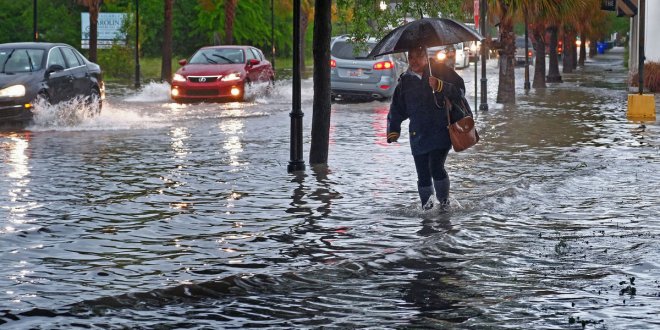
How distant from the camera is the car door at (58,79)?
→ 75.3 ft

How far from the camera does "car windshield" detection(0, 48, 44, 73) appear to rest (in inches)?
915

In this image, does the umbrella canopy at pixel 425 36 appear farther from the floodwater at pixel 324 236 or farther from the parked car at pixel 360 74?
the parked car at pixel 360 74

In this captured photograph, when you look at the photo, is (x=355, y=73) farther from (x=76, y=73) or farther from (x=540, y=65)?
(x=540, y=65)

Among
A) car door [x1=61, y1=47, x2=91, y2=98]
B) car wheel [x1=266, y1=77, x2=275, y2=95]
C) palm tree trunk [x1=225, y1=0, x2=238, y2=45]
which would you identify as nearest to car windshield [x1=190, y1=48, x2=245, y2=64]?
car wheel [x1=266, y1=77, x2=275, y2=95]

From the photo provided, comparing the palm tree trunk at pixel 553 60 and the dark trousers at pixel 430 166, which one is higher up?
the palm tree trunk at pixel 553 60

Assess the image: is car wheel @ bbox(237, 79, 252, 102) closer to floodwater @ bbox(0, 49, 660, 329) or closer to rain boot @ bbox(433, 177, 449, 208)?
floodwater @ bbox(0, 49, 660, 329)

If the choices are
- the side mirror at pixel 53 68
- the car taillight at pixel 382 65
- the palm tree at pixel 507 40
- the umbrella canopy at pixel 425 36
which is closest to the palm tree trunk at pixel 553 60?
the palm tree at pixel 507 40

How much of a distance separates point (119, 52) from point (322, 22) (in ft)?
144

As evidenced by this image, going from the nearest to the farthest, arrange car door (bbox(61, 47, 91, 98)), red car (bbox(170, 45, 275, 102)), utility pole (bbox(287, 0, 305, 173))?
utility pole (bbox(287, 0, 305, 173))
car door (bbox(61, 47, 91, 98))
red car (bbox(170, 45, 275, 102))

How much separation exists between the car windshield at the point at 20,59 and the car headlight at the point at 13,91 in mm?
875

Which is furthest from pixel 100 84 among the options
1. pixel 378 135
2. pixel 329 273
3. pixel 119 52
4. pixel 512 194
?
pixel 119 52

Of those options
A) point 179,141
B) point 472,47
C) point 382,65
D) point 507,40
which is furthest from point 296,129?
point 472,47

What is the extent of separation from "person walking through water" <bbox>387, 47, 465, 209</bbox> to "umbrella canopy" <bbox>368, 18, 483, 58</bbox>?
0.68ft

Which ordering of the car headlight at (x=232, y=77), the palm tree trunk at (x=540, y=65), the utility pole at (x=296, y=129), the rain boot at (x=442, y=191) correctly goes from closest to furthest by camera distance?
the rain boot at (x=442, y=191) → the utility pole at (x=296, y=129) → the car headlight at (x=232, y=77) → the palm tree trunk at (x=540, y=65)
